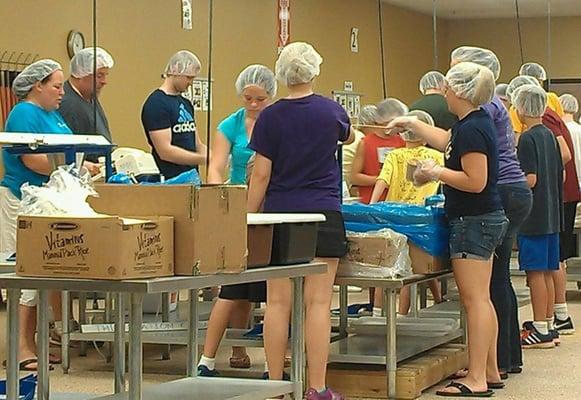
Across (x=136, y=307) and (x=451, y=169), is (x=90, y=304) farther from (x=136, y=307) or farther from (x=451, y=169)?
(x=136, y=307)

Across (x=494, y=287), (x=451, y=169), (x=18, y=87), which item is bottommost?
(x=494, y=287)

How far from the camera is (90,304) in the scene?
739cm

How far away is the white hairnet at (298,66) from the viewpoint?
406cm

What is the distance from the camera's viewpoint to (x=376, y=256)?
14.8 ft

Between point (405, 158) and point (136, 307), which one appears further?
point (405, 158)

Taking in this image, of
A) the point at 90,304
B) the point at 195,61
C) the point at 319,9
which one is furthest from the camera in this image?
the point at 319,9

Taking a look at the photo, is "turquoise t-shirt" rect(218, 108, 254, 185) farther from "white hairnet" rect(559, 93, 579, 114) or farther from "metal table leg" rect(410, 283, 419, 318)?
"white hairnet" rect(559, 93, 579, 114)

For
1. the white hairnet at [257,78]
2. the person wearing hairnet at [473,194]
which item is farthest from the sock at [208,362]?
the white hairnet at [257,78]

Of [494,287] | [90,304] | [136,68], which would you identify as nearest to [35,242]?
[494,287]

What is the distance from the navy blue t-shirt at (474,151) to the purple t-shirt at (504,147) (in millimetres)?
237

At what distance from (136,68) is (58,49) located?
81 cm

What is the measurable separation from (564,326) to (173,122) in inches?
93.6

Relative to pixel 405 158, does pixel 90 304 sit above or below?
below

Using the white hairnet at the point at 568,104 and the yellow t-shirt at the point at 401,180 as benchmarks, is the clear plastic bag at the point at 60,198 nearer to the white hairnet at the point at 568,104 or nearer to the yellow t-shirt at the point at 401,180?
the yellow t-shirt at the point at 401,180
